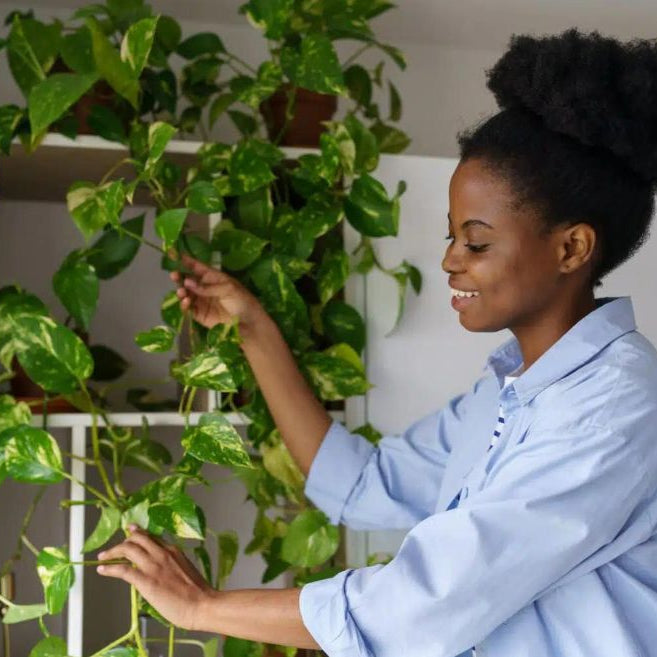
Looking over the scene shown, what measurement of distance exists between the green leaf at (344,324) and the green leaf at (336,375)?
4cm

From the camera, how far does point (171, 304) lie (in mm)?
1590

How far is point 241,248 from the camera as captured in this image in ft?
5.32

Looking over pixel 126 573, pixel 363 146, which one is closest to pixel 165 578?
pixel 126 573

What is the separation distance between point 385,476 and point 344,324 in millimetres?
230

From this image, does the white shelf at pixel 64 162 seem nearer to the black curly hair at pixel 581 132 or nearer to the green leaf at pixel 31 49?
the green leaf at pixel 31 49

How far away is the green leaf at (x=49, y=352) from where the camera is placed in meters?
1.45

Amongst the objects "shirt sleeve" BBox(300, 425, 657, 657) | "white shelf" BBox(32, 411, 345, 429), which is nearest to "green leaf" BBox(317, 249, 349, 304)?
"white shelf" BBox(32, 411, 345, 429)

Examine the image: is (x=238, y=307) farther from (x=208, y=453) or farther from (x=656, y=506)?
(x=656, y=506)

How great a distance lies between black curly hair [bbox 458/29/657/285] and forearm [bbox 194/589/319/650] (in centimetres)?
48

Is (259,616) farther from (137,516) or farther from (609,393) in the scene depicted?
(609,393)

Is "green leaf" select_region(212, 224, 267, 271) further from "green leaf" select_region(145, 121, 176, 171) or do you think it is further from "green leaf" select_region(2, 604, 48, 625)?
"green leaf" select_region(2, 604, 48, 625)

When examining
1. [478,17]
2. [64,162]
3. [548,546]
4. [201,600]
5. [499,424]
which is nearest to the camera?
[548,546]

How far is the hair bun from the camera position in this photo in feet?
3.92

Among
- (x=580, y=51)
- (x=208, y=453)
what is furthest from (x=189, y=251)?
(x=580, y=51)
